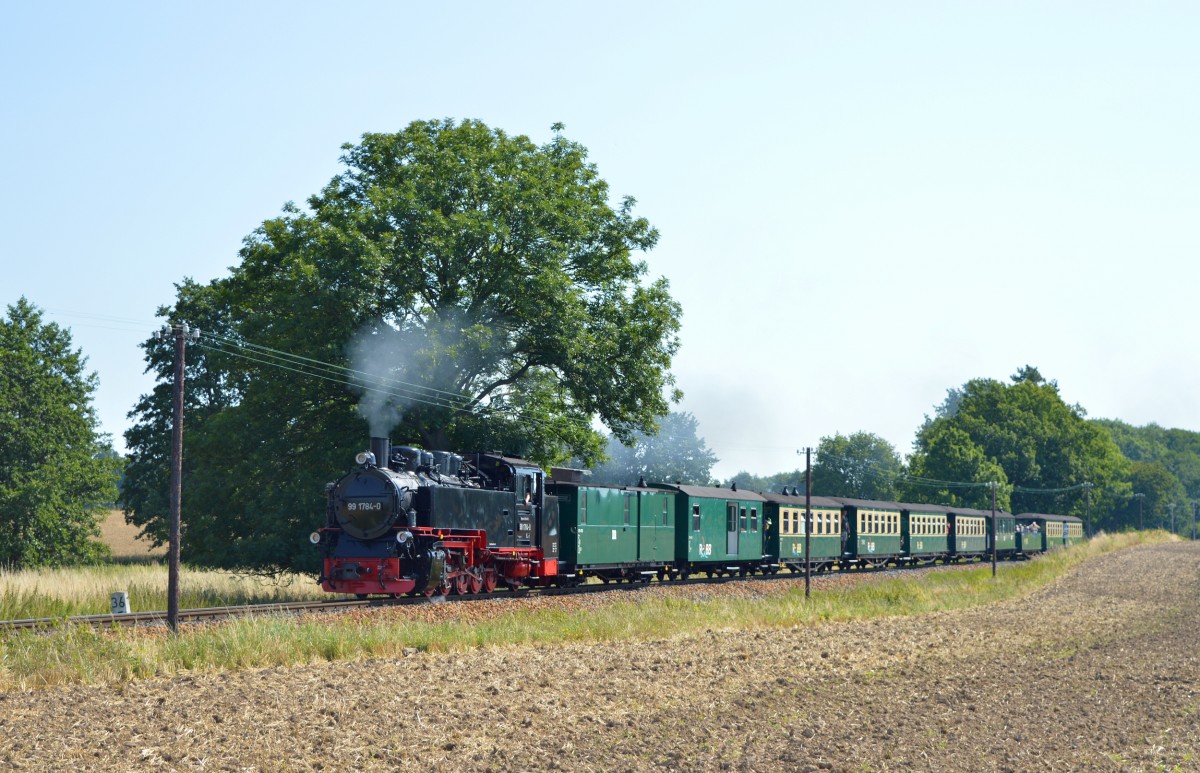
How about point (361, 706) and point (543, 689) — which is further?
point (543, 689)

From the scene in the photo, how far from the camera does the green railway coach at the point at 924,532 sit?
54062 mm

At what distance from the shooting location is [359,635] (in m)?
17.5

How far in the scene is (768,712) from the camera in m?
13.7

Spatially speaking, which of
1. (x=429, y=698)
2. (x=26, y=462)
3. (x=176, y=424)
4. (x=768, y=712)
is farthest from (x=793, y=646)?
(x=26, y=462)

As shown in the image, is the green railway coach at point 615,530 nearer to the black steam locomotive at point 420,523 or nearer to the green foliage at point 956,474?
the black steam locomotive at point 420,523

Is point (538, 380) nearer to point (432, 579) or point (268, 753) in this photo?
point (432, 579)

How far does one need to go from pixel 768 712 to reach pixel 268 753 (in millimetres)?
6043

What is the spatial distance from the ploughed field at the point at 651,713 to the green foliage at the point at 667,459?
99.4m

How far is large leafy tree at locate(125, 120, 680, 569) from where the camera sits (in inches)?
1351

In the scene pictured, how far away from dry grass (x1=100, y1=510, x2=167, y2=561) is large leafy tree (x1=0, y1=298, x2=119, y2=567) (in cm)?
1008

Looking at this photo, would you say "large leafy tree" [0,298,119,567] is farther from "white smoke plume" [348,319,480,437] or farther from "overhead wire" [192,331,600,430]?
"white smoke plume" [348,319,480,437]

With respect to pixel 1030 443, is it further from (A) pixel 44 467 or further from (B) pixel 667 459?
(A) pixel 44 467

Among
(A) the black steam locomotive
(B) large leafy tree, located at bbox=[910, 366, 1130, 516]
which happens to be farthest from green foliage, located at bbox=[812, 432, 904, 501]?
(A) the black steam locomotive

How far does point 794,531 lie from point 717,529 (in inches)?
272
